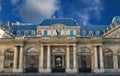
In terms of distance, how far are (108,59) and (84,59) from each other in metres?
4.85

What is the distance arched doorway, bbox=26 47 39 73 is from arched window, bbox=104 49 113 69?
45.2ft

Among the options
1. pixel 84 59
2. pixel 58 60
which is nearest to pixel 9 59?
pixel 58 60

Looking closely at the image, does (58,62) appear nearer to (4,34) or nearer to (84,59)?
(84,59)

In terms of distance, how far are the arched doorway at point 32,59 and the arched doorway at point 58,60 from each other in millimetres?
3398

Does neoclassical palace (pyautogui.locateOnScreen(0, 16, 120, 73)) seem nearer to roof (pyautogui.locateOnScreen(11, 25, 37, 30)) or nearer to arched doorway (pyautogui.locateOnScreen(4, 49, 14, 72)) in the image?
arched doorway (pyautogui.locateOnScreen(4, 49, 14, 72))

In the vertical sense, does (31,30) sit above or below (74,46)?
above

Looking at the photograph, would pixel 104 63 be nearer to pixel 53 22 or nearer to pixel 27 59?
pixel 27 59

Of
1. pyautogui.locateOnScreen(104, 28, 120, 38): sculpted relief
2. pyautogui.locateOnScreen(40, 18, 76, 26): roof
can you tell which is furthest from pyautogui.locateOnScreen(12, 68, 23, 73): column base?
pyautogui.locateOnScreen(104, 28, 120, 38): sculpted relief

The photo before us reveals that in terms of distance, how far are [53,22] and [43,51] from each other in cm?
1717

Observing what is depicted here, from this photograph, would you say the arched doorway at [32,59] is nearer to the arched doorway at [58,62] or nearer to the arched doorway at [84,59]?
the arched doorway at [58,62]

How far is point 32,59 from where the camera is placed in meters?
39.8

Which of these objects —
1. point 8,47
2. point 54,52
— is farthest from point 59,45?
point 8,47

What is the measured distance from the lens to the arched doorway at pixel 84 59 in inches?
1527

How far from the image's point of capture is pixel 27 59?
39438 mm
